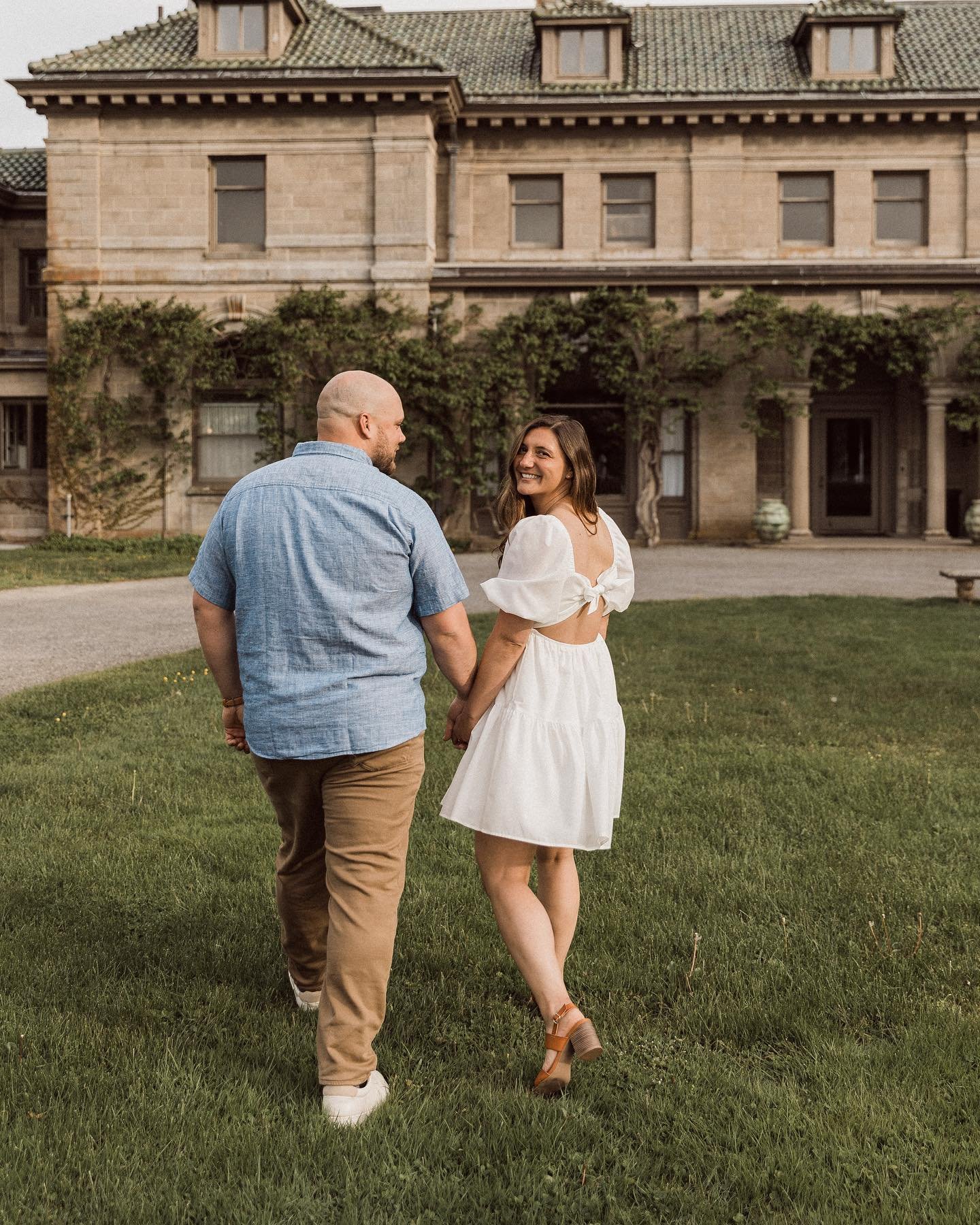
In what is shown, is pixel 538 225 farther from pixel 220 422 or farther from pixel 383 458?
pixel 383 458

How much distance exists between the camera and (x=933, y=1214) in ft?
8.55

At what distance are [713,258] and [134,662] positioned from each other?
1827 centimetres

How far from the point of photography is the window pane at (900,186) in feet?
81.7

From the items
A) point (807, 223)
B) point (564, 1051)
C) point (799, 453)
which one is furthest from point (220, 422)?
point (564, 1051)

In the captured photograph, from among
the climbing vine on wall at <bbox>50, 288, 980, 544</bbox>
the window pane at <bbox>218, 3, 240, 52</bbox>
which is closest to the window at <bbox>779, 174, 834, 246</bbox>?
the climbing vine on wall at <bbox>50, 288, 980, 544</bbox>

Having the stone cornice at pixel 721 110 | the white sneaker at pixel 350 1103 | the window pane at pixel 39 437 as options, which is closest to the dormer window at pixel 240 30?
the stone cornice at pixel 721 110

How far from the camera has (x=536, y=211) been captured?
25328mm

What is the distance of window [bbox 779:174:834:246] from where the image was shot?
25.0 meters

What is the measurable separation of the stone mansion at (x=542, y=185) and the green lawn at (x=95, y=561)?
4.08ft

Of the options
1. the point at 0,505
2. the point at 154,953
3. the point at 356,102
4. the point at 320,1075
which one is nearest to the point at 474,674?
the point at 320,1075

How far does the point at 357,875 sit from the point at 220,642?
0.74 m

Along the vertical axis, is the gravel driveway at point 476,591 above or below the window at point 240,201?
below

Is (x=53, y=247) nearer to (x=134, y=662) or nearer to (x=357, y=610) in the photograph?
(x=134, y=662)

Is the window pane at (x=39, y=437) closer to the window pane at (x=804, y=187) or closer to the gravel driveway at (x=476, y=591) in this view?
the gravel driveway at (x=476, y=591)
